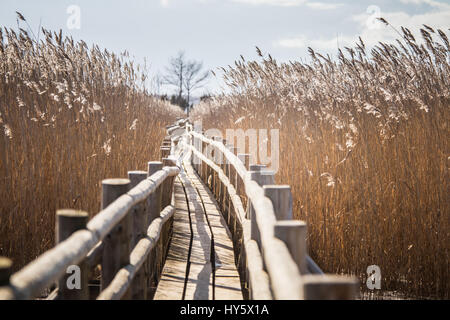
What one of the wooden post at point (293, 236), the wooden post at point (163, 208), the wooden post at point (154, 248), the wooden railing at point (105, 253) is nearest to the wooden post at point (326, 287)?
the wooden post at point (293, 236)

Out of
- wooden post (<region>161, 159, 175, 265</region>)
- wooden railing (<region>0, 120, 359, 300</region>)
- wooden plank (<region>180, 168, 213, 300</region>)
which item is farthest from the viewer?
wooden post (<region>161, 159, 175, 265</region>)

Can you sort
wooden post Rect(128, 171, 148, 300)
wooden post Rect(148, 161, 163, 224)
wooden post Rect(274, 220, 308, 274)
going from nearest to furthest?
1. wooden post Rect(274, 220, 308, 274)
2. wooden post Rect(128, 171, 148, 300)
3. wooden post Rect(148, 161, 163, 224)

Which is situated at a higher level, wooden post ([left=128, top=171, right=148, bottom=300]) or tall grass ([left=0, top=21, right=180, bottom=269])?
tall grass ([left=0, top=21, right=180, bottom=269])

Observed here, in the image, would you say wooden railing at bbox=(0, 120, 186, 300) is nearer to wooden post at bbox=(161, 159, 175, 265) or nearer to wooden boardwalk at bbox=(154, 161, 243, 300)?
wooden boardwalk at bbox=(154, 161, 243, 300)

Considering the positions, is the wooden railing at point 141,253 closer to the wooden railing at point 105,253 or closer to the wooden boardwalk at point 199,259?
the wooden railing at point 105,253

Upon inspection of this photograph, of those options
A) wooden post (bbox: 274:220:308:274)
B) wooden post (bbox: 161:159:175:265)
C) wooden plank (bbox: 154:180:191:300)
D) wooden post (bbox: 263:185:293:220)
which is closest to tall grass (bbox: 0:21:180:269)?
wooden post (bbox: 161:159:175:265)

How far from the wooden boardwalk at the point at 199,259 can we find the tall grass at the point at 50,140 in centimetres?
72

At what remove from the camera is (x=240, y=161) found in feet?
12.9

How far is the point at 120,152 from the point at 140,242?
1.37 m

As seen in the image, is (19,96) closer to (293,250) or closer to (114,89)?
(114,89)

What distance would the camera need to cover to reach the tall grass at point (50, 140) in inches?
128

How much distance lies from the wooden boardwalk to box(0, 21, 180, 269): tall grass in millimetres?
A: 724

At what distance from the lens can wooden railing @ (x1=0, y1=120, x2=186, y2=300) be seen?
1.27m

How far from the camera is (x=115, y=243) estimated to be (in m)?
2.32
